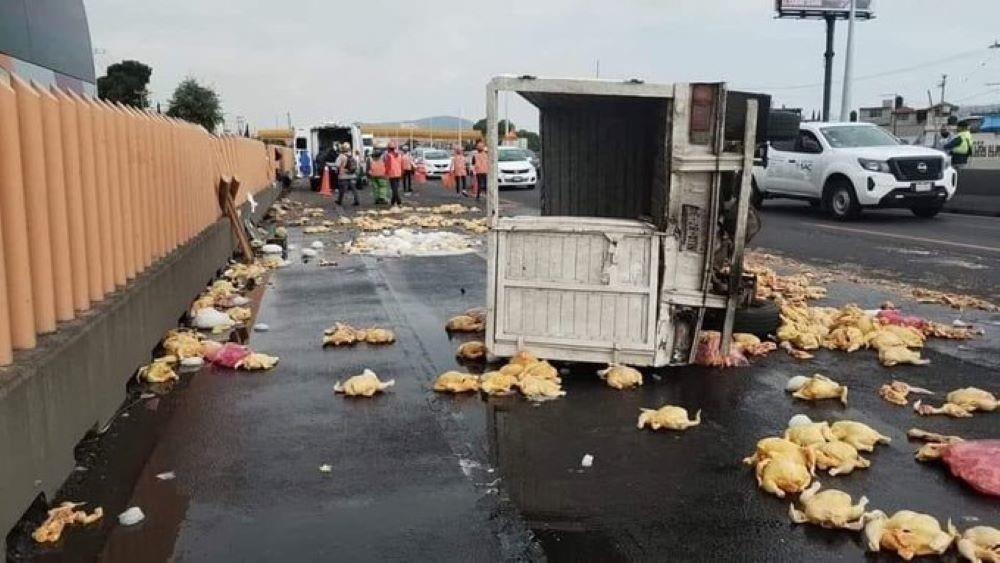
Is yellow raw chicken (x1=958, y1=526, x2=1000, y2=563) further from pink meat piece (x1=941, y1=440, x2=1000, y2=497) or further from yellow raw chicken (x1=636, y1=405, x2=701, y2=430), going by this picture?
yellow raw chicken (x1=636, y1=405, x2=701, y2=430)

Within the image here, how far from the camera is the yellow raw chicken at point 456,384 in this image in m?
6.07

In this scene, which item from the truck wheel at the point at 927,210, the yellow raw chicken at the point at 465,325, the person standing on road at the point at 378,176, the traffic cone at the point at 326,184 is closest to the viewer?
the yellow raw chicken at the point at 465,325

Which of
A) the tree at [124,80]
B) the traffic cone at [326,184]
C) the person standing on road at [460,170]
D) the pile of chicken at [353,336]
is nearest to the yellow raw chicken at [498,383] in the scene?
the pile of chicken at [353,336]

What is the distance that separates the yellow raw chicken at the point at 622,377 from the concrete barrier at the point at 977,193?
61.7 feet

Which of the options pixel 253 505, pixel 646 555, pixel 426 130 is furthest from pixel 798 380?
pixel 426 130

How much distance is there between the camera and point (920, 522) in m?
3.75

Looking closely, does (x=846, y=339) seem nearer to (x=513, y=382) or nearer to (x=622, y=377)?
(x=622, y=377)

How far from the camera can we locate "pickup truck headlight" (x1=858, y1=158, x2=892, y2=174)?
1836 centimetres

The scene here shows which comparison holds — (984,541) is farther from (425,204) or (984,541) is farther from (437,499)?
(425,204)

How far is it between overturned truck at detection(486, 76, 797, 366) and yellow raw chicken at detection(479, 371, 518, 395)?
0.50 meters

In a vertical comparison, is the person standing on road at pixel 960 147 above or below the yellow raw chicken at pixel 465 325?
above

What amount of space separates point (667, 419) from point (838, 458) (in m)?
1.05

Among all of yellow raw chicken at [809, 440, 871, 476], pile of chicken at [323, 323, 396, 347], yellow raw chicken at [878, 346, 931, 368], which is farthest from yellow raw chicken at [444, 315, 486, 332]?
yellow raw chicken at [809, 440, 871, 476]

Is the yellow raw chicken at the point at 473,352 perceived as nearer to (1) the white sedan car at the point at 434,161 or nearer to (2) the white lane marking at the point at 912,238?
(2) the white lane marking at the point at 912,238
